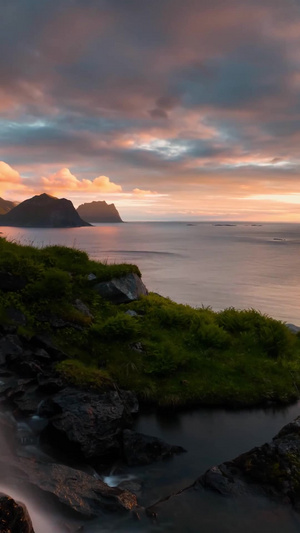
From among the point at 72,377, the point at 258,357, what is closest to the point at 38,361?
the point at 72,377

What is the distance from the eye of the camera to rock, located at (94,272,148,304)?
19.9 meters

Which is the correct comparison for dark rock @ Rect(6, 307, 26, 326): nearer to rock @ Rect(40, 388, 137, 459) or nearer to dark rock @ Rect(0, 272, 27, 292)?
dark rock @ Rect(0, 272, 27, 292)

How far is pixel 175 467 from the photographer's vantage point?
10461 millimetres

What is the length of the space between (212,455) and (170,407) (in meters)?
2.96

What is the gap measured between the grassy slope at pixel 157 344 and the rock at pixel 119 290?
0.41 m

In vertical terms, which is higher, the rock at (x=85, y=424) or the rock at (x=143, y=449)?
the rock at (x=85, y=424)

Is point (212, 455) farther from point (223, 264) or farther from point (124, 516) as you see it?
point (223, 264)

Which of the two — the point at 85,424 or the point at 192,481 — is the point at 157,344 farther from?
the point at 192,481

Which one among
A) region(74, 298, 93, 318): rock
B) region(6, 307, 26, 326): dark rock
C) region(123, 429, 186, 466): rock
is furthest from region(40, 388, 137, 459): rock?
region(74, 298, 93, 318): rock

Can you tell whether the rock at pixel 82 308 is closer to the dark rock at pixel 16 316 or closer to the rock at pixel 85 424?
the dark rock at pixel 16 316

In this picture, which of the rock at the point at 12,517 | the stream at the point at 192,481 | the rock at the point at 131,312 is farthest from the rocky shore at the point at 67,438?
the rock at the point at 131,312

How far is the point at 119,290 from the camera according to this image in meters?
20.1

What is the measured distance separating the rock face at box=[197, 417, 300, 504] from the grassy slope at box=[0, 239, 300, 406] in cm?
427

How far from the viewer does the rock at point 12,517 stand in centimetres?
589
